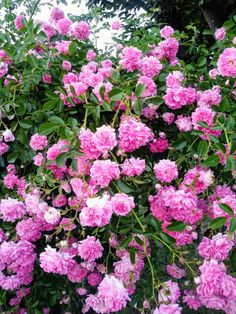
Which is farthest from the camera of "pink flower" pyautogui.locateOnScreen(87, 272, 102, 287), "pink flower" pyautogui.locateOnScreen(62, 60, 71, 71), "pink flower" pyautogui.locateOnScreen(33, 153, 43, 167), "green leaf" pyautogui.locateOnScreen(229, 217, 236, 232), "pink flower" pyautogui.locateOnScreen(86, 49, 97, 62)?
"pink flower" pyautogui.locateOnScreen(86, 49, 97, 62)

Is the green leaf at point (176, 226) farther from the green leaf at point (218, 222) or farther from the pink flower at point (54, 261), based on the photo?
the pink flower at point (54, 261)

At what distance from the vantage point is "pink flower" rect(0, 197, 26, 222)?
128 cm

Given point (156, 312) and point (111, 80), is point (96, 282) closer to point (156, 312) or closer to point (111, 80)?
point (156, 312)

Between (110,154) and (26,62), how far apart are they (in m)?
0.66

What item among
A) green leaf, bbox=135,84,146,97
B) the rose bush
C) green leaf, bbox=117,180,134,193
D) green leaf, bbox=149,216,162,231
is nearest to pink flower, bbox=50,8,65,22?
the rose bush

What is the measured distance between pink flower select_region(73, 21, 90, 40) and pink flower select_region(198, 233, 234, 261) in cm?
115

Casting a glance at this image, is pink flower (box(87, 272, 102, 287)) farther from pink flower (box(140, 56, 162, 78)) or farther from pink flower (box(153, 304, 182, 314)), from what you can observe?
pink flower (box(140, 56, 162, 78))

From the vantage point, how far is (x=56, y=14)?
182 cm

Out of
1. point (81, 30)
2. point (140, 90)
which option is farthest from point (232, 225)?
point (81, 30)

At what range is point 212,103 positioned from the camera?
4.10ft

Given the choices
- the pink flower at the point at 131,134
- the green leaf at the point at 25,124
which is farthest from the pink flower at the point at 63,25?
the pink flower at the point at 131,134

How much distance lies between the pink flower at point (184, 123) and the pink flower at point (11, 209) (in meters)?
0.61

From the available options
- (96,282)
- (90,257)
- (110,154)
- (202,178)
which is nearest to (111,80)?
(110,154)

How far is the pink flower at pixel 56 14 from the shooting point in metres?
1.81
